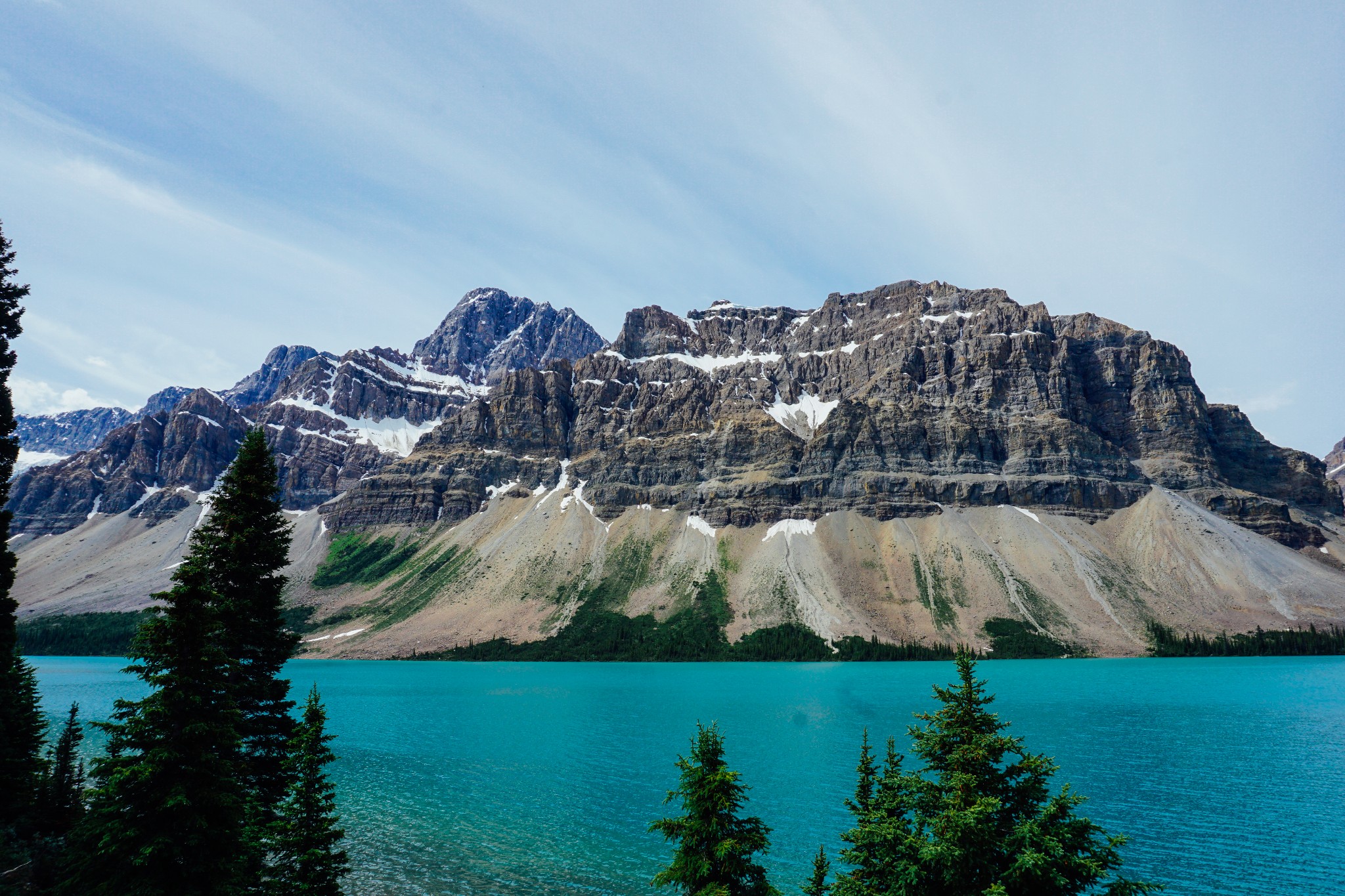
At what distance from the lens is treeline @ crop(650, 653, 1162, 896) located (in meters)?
13.8

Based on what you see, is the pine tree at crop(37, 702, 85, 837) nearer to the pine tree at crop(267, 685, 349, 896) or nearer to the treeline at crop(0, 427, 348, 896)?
the treeline at crop(0, 427, 348, 896)

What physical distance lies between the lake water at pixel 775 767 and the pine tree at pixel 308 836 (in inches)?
Result: 770

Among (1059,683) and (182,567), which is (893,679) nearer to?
(1059,683)

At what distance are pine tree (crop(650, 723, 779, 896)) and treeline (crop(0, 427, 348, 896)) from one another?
930 cm

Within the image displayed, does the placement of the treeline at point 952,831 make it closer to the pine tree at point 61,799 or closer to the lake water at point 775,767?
the lake water at point 775,767

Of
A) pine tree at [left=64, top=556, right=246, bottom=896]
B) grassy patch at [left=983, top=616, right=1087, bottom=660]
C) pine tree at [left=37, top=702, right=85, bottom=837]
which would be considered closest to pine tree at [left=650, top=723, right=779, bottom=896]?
A: pine tree at [left=64, top=556, right=246, bottom=896]

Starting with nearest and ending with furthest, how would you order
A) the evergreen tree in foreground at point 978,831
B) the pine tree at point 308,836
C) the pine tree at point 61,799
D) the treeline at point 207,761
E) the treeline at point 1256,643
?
1. the evergreen tree in foreground at point 978,831
2. the treeline at point 207,761
3. the pine tree at point 308,836
4. the pine tree at point 61,799
5. the treeline at point 1256,643

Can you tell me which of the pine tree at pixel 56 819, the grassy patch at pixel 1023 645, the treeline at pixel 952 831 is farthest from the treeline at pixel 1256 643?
the pine tree at pixel 56 819

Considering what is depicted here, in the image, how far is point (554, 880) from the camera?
3800 centimetres

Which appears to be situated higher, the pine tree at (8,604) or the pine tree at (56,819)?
the pine tree at (8,604)

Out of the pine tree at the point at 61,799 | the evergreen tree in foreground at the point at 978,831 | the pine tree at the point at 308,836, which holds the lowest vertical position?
the pine tree at the point at 61,799

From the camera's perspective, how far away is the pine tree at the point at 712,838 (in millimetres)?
17938

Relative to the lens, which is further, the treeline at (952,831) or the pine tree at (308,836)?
the pine tree at (308,836)

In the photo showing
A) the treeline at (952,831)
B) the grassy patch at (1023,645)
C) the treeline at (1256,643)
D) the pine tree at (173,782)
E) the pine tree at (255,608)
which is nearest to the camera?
the treeline at (952,831)
